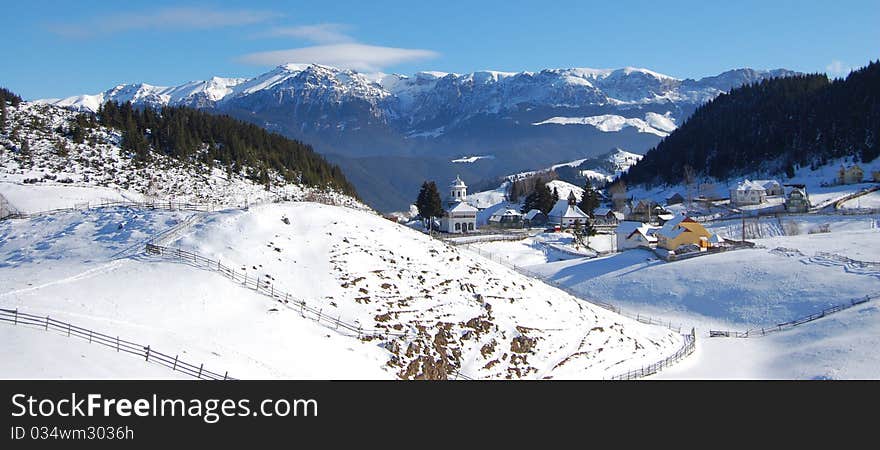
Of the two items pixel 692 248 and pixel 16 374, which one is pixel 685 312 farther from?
pixel 16 374

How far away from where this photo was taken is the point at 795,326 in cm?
4856

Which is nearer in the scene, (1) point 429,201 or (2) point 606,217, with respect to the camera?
(1) point 429,201

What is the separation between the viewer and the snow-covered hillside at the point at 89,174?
74.1 m

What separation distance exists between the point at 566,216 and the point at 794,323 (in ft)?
177

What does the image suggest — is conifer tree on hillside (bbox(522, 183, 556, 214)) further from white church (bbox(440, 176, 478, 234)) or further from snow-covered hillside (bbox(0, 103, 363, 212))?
snow-covered hillside (bbox(0, 103, 363, 212))

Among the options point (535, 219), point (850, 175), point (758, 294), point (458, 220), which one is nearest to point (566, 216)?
point (535, 219)

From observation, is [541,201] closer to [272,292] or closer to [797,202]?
[797,202]

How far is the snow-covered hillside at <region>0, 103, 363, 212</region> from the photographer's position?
74.1 meters

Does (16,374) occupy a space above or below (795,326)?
above

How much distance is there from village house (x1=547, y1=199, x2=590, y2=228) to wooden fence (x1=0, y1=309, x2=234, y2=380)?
79.9m

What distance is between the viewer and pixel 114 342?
25.1 m

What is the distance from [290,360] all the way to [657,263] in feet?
160

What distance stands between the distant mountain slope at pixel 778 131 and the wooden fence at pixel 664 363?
97938 millimetres
